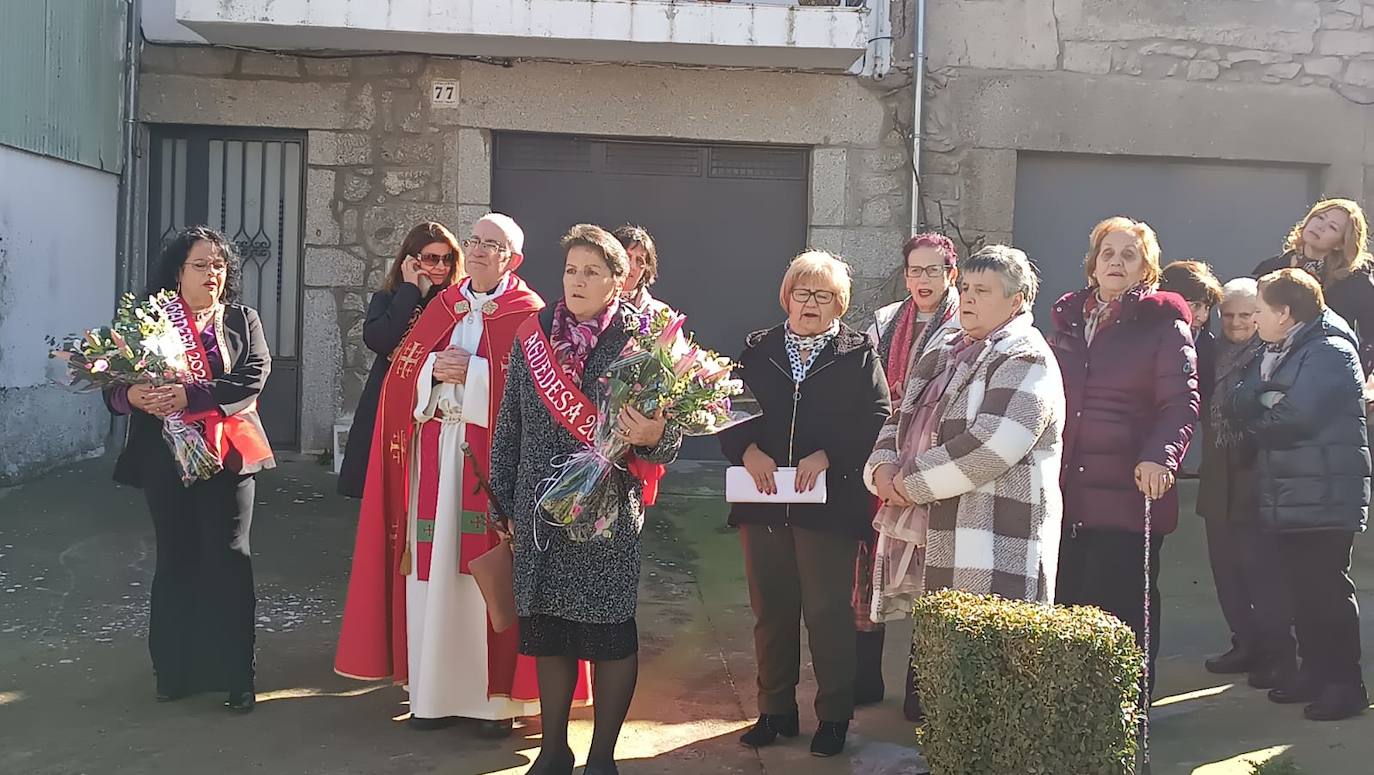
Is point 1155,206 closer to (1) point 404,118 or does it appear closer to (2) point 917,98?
(2) point 917,98

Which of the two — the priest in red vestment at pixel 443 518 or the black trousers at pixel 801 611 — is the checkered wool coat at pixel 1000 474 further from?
the priest in red vestment at pixel 443 518

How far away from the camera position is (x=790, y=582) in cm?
449

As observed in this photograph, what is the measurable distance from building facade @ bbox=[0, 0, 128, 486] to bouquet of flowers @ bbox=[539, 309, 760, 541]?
5629mm

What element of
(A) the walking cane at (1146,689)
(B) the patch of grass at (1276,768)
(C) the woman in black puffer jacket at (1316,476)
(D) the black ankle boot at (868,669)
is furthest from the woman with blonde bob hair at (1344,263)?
(D) the black ankle boot at (868,669)

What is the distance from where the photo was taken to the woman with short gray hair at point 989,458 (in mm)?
3873

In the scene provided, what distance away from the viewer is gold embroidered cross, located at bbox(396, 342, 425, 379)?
4664 mm

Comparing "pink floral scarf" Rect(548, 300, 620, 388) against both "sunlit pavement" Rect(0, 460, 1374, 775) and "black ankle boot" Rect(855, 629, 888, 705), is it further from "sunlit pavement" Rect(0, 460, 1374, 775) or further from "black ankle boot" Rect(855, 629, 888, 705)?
"black ankle boot" Rect(855, 629, 888, 705)

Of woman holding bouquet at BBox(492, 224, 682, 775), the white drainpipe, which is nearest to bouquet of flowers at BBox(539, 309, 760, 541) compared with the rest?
woman holding bouquet at BBox(492, 224, 682, 775)

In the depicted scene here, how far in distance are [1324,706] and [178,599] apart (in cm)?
410

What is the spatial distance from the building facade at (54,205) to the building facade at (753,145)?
13.7 inches

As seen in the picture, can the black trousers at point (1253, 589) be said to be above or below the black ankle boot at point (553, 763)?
above

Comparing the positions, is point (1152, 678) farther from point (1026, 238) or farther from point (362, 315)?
point (362, 315)

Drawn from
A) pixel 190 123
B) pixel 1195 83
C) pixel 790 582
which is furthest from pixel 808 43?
pixel 790 582

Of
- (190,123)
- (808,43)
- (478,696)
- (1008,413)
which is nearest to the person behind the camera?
(1008,413)
